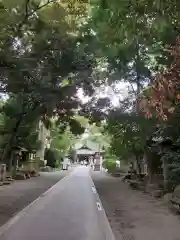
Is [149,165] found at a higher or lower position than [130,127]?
lower

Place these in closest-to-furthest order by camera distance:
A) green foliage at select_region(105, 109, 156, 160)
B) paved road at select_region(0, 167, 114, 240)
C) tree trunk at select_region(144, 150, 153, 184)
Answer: paved road at select_region(0, 167, 114, 240) < green foliage at select_region(105, 109, 156, 160) < tree trunk at select_region(144, 150, 153, 184)

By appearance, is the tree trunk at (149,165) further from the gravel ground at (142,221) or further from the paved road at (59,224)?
the paved road at (59,224)

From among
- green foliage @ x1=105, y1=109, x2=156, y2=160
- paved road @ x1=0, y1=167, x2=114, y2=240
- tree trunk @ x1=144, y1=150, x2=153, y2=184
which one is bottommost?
paved road @ x1=0, y1=167, x2=114, y2=240

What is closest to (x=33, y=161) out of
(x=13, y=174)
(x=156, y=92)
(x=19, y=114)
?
(x=13, y=174)

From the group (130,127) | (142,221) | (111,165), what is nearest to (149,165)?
(130,127)

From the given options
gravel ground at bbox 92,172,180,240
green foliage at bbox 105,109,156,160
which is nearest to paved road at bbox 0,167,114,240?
gravel ground at bbox 92,172,180,240

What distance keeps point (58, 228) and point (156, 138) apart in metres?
11.2

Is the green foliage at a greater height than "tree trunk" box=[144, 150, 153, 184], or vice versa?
the green foliage

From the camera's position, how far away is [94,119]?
27.8 metres

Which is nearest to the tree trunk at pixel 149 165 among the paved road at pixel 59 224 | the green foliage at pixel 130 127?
the green foliage at pixel 130 127

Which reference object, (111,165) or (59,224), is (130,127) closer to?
(59,224)

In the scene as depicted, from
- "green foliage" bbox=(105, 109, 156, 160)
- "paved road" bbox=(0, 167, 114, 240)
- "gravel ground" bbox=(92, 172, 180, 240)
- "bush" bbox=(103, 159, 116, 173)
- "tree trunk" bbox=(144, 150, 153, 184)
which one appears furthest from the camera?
"bush" bbox=(103, 159, 116, 173)

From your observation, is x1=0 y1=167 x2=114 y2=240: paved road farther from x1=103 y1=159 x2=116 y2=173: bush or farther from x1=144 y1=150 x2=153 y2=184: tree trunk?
x1=103 y1=159 x2=116 y2=173: bush

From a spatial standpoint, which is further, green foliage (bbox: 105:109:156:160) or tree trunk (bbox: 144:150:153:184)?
tree trunk (bbox: 144:150:153:184)
